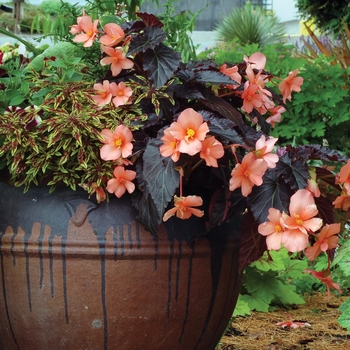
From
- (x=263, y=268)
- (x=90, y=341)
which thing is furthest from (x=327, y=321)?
(x=90, y=341)

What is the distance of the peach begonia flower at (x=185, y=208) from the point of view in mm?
1574

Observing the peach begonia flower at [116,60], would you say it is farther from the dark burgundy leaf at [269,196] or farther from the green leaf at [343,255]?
the green leaf at [343,255]

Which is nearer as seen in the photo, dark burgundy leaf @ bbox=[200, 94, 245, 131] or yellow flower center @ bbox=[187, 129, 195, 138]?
yellow flower center @ bbox=[187, 129, 195, 138]

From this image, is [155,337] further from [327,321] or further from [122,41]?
[327,321]

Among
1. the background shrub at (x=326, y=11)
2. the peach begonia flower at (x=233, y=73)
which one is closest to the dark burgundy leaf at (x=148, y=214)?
the peach begonia flower at (x=233, y=73)

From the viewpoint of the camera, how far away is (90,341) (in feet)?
5.73

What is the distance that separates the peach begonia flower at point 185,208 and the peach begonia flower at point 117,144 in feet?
0.58

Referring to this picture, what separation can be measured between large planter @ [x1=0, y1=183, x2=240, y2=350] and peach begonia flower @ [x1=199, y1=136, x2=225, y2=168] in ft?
0.79

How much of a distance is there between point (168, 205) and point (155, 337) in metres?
0.37

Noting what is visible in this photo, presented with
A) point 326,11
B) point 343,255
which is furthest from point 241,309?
point 326,11

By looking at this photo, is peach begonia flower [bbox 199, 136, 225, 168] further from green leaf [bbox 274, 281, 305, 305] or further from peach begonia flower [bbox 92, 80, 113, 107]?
green leaf [bbox 274, 281, 305, 305]

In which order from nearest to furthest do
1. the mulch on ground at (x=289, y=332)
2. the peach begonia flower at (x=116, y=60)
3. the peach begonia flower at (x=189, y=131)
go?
the peach begonia flower at (x=189, y=131), the peach begonia flower at (x=116, y=60), the mulch on ground at (x=289, y=332)

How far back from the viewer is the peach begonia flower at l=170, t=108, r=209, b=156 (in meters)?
1.54

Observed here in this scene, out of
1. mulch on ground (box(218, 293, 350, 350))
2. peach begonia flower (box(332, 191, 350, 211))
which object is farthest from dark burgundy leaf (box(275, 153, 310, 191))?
mulch on ground (box(218, 293, 350, 350))
